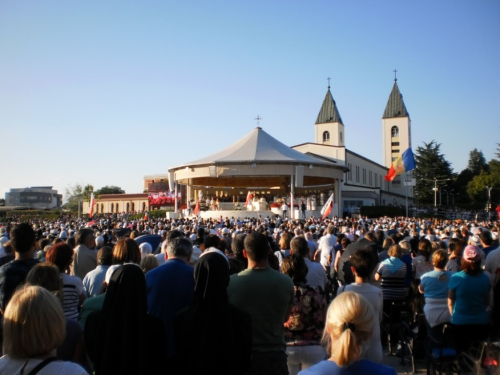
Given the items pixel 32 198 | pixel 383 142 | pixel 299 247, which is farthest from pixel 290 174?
pixel 32 198

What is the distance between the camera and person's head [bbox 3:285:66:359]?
2287 mm

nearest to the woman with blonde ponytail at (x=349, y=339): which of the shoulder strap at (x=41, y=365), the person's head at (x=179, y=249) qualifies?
the shoulder strap at (x=41, y=365)

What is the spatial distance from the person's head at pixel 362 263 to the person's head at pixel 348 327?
5.71ft

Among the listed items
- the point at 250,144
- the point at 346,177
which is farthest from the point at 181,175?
the point at 346,177

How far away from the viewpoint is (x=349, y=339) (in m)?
2.34

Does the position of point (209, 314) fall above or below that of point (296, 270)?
below

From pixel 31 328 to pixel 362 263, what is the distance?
2.71m

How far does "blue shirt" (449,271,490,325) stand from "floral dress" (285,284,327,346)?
5.38 ft

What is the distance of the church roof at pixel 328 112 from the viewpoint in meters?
74.8

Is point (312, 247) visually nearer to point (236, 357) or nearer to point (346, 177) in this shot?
point (236, 357)

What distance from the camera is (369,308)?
245 cm

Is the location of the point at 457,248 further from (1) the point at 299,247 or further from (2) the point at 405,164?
(2) the point at 405,164

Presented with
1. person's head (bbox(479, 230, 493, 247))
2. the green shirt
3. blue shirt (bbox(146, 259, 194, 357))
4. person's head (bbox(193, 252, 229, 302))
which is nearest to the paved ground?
person's head (bbox(479, 230, 493, 247))

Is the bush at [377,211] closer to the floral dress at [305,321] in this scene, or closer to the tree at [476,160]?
the floral dress at [305,321]
